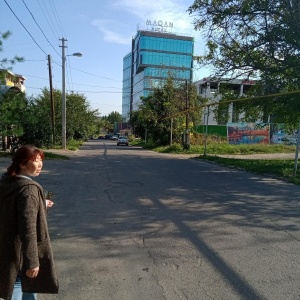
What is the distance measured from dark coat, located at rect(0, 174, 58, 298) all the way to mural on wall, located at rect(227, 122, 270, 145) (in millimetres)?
39075

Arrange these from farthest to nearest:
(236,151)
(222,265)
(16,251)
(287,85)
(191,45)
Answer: (191,45)
(236,151)
(287,85)
(222,265)
(16,251)

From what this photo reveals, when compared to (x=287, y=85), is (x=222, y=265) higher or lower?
lower

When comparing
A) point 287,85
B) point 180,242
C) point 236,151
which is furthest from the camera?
point 236,151

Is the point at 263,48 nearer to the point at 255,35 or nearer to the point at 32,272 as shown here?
the point at 255,35

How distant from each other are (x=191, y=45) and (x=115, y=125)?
4878 centimetres

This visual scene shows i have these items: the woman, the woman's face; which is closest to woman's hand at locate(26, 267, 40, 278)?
the woman

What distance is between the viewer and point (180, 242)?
5.09 metres

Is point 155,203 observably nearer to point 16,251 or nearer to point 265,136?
point 16,251

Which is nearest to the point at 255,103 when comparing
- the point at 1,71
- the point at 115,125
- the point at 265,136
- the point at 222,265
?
the point at 1,71

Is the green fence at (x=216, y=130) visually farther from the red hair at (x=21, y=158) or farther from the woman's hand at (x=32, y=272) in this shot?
the woman's hand at (x=32, y=272)

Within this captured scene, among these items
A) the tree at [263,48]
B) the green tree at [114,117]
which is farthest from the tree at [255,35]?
the green tree at [114,117]

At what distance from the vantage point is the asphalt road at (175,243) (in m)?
3.62

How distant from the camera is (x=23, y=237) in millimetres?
2449

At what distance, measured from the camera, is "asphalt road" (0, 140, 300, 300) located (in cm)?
362
